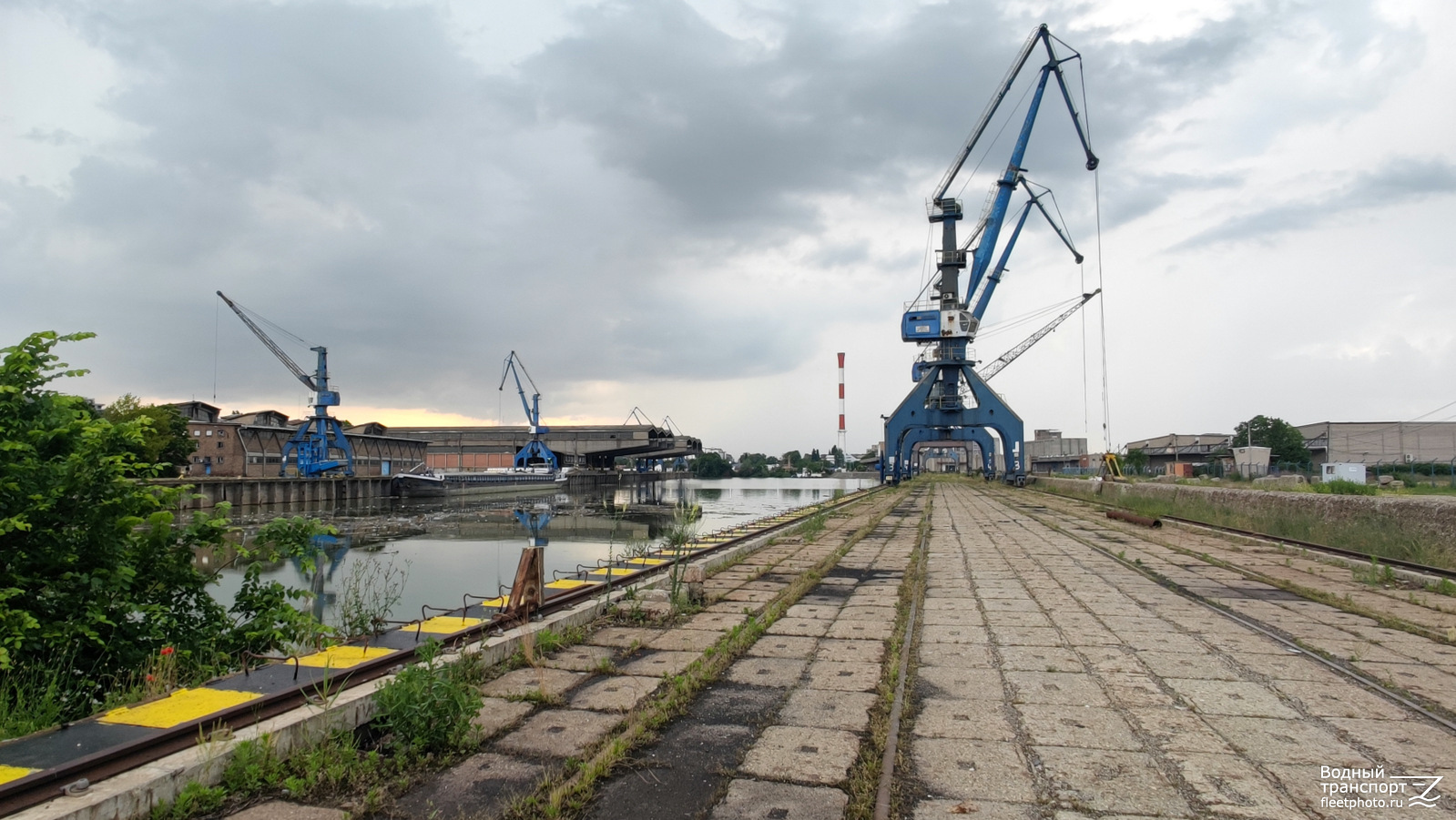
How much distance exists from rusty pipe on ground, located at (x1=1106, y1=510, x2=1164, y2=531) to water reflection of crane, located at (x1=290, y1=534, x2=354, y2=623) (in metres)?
16.6

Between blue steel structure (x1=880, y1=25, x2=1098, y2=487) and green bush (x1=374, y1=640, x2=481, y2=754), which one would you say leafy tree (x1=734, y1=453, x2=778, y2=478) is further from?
green bush (x1=374, y1=640, x2=481, y2=754)

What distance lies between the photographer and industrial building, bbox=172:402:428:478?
5500cm

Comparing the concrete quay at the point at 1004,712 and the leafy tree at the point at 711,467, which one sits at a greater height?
the concrete quay at the point at 1004,712

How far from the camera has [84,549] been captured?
5059 mm

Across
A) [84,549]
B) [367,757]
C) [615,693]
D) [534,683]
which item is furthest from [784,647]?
[84,549]

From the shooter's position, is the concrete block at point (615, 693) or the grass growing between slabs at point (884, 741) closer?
the grass growing between slabs at point (884, 741)

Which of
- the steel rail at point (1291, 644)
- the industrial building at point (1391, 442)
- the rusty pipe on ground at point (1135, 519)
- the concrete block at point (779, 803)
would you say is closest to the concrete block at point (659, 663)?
the concrete block at point (779, 803)

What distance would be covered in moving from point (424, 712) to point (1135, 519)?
1801 cm

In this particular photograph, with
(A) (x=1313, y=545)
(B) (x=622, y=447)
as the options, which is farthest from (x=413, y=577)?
(B) (x=622, y=447)

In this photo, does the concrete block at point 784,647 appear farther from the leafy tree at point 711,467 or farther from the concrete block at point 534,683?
the leafy tree at point 711,467

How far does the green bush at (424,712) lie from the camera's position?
3703 millimetres

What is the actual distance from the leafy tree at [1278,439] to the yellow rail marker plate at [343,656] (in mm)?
73711

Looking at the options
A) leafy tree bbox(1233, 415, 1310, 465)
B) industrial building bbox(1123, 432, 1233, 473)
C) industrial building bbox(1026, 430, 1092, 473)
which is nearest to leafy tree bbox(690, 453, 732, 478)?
industrial building bbox(1026, 430, 1092, 473)

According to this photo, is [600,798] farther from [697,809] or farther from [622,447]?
[622,447]
